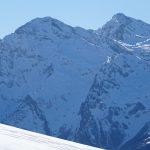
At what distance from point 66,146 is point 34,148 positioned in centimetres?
225

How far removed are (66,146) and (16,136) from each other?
53.0 inches

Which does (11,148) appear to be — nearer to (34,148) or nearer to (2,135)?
(34,148)

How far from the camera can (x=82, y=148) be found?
1714 cm

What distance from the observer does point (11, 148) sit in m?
14.2

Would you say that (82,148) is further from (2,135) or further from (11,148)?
(11,148)

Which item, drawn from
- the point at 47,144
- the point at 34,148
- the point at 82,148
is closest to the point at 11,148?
the point at 34,148

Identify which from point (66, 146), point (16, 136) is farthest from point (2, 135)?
point (66, 146)

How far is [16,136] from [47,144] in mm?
1068

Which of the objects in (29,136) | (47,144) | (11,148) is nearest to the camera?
(11,148)

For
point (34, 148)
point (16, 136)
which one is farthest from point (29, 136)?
point (34, 148)

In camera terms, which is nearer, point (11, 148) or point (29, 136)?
point (11, 148)

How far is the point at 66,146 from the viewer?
664 inches

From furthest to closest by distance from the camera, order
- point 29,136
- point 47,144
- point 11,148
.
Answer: point 29,136, point 47,144, point 11,148

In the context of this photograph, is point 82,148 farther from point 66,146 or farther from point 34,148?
point 34,148
